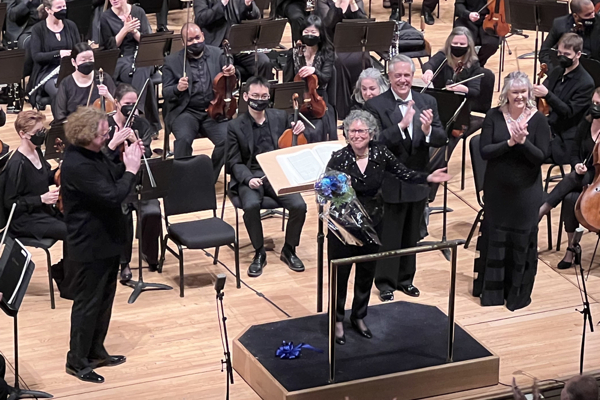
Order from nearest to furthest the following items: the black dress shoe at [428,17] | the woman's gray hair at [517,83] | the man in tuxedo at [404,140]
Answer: the woman's gray hair at [517,83] → the man in tuxedo at [404,140] → the black dress shoe at [428,17]

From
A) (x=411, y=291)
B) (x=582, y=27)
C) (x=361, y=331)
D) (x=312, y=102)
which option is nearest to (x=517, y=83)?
(x=411, y=291)

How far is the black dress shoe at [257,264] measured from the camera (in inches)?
278

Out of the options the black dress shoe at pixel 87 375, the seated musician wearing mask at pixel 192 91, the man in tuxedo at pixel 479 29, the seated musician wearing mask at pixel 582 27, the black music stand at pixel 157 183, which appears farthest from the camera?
the man in tuxedo at pixel 479 29

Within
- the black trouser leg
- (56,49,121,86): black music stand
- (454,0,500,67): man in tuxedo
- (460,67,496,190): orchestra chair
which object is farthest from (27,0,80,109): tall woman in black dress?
the black trouser leg

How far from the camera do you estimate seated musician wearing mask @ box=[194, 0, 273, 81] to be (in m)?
9.39

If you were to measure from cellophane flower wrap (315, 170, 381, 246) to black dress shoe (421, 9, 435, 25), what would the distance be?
23.0 ft

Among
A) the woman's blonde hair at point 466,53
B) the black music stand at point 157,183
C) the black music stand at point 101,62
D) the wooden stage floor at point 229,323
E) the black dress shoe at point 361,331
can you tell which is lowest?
the wooden stage floor at point 229,323

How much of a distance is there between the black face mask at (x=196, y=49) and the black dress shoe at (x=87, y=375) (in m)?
3.13

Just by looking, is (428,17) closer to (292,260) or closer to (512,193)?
(292,260)

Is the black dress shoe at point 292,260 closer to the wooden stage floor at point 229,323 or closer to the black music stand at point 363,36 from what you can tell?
the wooden stage floor at point 229,323

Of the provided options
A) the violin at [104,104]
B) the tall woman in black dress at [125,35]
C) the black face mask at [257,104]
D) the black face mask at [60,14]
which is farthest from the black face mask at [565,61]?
the black face mask at [60,14]

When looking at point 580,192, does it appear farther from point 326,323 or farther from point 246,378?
point 246,378

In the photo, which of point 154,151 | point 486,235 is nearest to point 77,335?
point 486,235

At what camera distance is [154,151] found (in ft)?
28.5
